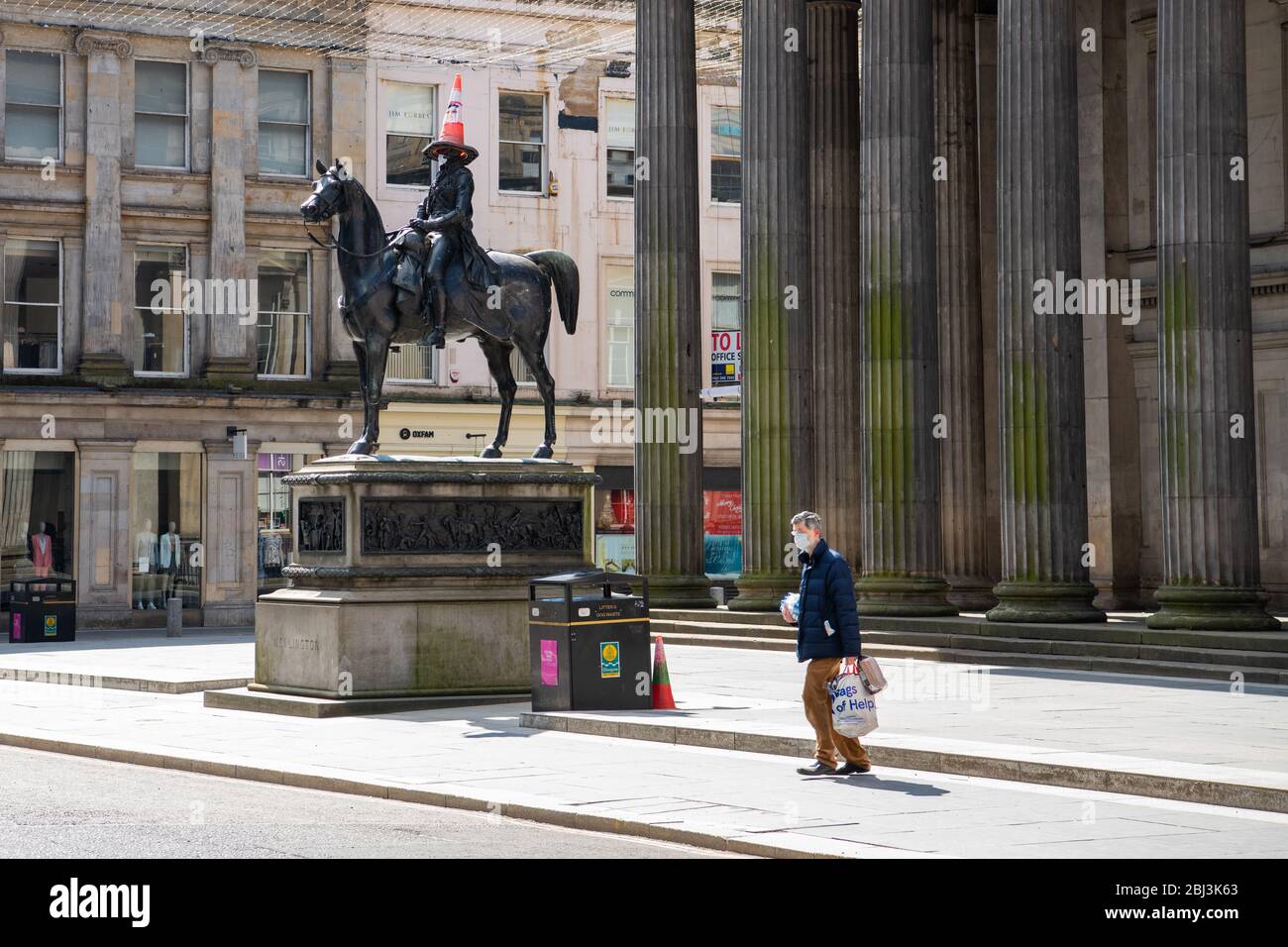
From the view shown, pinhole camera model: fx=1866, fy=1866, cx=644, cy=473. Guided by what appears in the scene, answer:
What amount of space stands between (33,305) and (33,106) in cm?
471

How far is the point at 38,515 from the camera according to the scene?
1679 inches

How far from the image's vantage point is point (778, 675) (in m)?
24.5

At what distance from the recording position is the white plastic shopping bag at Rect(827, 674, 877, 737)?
47.9ft

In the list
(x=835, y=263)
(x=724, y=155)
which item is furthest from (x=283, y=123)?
(x=835, y=263)

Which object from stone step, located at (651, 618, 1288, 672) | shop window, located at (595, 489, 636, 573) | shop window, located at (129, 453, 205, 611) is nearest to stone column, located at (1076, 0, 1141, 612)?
stone step, located at (651, 618, 1288, 672)

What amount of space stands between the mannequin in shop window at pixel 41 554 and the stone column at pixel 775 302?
19.0 metres

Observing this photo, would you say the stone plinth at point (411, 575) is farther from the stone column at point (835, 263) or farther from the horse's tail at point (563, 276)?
the stone column at point (835, 263)

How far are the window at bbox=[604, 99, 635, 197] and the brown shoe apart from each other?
1415 inches

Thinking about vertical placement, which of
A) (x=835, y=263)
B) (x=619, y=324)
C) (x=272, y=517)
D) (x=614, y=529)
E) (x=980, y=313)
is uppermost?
(x=619, y=324)

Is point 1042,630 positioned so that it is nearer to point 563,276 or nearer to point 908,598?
point 908,598

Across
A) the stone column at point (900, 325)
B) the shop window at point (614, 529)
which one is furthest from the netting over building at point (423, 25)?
the stone column at point (900, 325)

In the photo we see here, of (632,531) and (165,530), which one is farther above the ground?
(165,530)

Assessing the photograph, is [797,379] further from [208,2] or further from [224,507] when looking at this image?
[208,2]

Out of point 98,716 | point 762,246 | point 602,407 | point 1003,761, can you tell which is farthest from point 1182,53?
point 602,407
